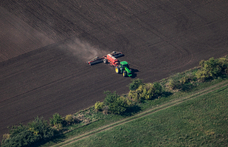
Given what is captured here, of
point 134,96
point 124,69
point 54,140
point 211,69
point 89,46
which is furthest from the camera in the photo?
point 89,46

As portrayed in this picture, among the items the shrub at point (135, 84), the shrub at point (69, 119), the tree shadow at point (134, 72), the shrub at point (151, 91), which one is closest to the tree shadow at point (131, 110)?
the shrub at point (151, 91)

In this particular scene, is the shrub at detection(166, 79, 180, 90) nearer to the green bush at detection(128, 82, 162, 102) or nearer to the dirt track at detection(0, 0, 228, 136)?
the green bush at detection(128, 82, 162, 102)

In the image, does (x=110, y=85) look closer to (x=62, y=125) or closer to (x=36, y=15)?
(x=62, y=125)

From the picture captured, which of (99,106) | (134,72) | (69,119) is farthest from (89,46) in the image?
(69,119)

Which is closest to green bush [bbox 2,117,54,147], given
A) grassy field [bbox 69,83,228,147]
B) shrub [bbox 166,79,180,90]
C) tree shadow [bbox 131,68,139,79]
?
grassy field [bbox 69,83,228,147]

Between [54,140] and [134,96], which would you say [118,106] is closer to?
[134,96]
